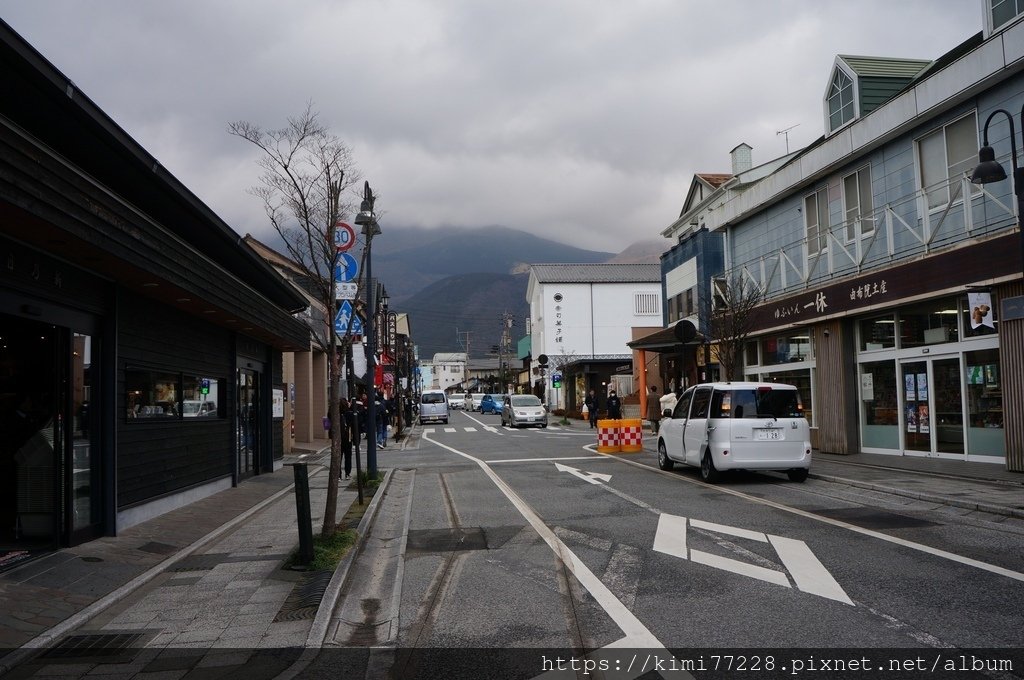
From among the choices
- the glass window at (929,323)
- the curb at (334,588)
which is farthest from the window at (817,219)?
the curb at (334,588)

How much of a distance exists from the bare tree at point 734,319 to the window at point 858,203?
11.9 feet

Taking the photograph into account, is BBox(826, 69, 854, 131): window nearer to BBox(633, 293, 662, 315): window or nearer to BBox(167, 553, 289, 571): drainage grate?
BBox(167, 553, 289, 571): drainage grate

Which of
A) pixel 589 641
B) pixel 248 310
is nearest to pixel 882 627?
pixel 589 641

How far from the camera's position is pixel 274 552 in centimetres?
925

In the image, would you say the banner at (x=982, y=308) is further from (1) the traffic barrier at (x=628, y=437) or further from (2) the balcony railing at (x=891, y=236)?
(1) the traffic barrier at (x=628, y=437)

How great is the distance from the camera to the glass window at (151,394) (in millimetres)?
11094

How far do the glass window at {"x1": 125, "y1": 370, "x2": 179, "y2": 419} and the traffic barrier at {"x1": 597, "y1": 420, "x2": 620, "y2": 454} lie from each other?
42.0 feet

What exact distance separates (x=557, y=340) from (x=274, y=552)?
65.4m

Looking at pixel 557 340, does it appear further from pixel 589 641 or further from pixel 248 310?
pixel 589 641

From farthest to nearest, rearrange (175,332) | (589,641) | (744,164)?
1. (744,164)
2. (175,332)
3. (589,641)

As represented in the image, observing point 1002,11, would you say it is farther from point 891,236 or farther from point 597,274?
point 597,274

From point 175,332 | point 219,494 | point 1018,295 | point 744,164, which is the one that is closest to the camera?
point 175,332

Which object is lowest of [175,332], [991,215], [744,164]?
[175,332]

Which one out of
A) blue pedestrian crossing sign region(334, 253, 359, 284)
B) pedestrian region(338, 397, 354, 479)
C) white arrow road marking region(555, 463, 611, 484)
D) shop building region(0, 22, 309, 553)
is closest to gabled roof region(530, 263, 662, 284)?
white arrow road marking region(555, 463, 611, 484)
